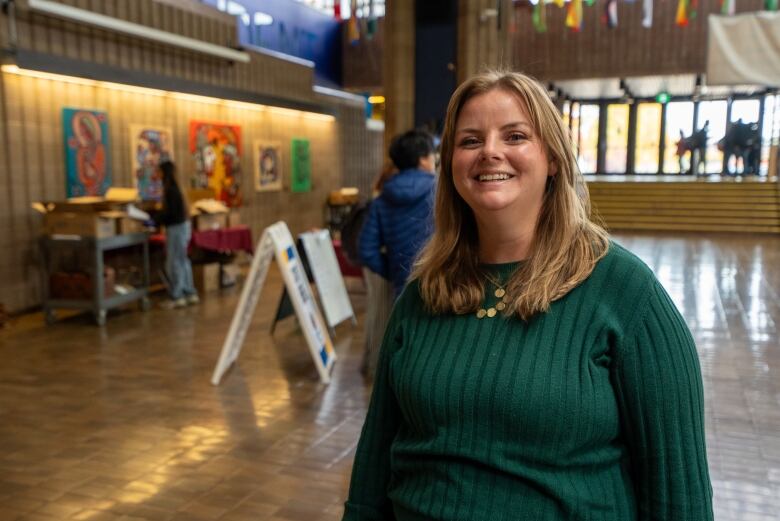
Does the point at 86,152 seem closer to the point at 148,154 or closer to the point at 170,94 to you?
the point at 148,154

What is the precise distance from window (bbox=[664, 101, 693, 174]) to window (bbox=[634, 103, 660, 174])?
0.33m

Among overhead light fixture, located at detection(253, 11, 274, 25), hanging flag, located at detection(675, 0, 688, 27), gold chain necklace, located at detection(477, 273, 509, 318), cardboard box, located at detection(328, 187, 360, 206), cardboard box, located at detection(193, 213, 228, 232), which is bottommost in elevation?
cardboard box, located at detection(193, 213, 228, 232)

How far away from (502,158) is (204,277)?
8.30 m

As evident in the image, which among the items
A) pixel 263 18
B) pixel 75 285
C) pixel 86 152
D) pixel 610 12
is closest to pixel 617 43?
pixel 610 12

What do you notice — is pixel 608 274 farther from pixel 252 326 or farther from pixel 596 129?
pixel 596 129

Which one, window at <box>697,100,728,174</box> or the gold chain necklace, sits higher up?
window at <box>697,100,728,174</box>

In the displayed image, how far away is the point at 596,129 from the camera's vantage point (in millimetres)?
26297

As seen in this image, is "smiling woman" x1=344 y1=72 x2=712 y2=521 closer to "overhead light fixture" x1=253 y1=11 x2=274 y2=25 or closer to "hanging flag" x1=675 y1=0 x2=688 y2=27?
"hanging flag" x1=675 y1=0 x2=688 y2=27

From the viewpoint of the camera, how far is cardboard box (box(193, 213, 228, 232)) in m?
9.66

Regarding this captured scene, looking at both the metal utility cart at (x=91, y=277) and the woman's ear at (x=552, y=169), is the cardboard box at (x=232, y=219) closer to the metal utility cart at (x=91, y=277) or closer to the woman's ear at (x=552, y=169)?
the metal utility cart at (x=91, y=277)

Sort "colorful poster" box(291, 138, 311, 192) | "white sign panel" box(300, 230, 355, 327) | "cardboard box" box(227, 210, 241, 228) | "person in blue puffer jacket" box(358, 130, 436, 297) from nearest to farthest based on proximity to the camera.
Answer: "person in blue puffer jacket" box(358, 130, 436, 297)
"white sign panel" box(300, 230, 355, 327)
"cardboard box" box(227, 210, 241, 228)
"colorful poster" box(291, 138, 311, 192)

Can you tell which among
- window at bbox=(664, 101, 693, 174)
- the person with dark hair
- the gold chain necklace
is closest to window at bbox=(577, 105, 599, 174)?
window at bbox=(664, 101, 693, 174)

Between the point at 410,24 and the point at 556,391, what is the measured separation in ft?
22.4

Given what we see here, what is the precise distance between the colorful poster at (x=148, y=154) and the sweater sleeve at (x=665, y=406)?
909 centimetres
